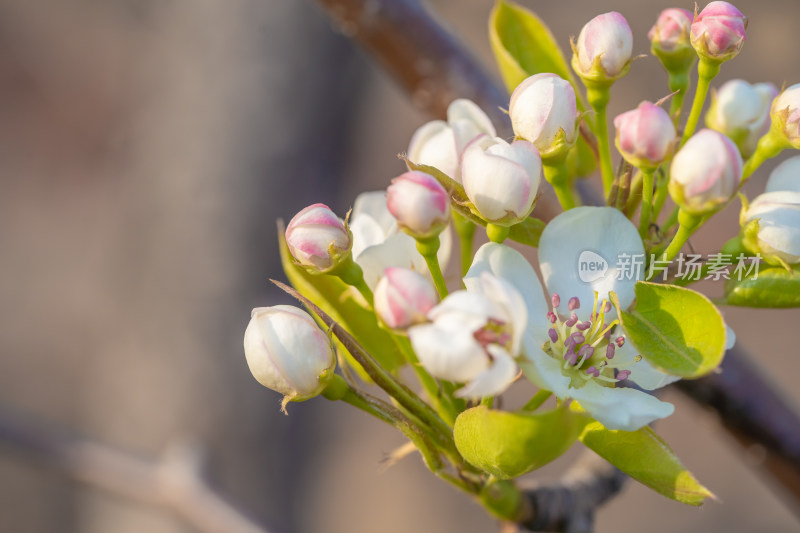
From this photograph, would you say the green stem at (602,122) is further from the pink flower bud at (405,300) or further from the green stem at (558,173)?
the pink flower bud at (405,300)

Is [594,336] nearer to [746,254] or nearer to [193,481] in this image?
[746,254]

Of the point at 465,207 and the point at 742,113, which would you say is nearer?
the point at 465,207

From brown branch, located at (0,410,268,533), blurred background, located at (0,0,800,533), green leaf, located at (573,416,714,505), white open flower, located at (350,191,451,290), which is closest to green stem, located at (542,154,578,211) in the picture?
white open flower, located at (350,191,451,290)

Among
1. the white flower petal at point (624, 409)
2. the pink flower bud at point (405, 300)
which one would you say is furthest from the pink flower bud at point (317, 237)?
the white flower petal at point (624, 409)

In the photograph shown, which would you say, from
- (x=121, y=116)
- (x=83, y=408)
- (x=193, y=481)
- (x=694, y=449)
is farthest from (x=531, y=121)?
(x=121, y=116)

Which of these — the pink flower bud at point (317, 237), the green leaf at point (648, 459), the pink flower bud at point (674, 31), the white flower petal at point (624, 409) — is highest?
the pink flower bud at point (674, 31)

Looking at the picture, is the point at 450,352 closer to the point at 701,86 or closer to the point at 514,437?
the point at 514,437

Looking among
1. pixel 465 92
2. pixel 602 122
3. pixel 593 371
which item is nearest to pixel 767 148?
pixel 602 122
